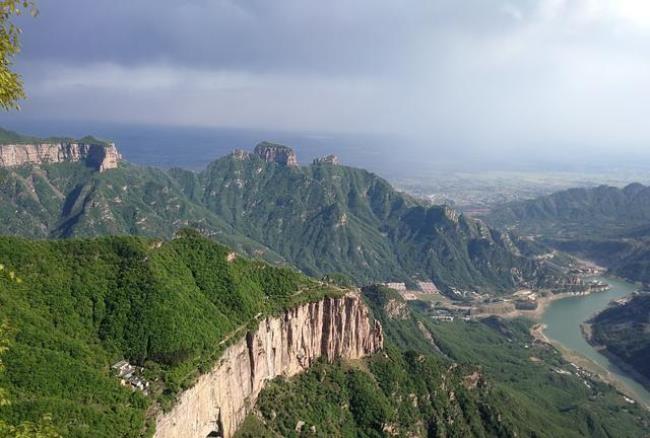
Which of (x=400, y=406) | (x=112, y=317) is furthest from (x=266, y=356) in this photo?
(x=400, y=406)

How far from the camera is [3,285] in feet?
239

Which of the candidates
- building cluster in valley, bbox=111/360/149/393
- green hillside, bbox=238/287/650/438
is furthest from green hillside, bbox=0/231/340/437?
green hillside, bbox=238/287/650/438

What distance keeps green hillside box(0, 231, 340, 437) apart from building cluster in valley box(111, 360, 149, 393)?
1.04 m

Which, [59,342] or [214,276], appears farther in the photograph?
[214,276]

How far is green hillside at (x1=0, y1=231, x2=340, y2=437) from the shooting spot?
59228 millimetres

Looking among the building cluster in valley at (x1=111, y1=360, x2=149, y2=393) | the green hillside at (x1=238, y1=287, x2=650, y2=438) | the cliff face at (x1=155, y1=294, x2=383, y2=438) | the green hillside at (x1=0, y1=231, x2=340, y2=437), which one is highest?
the green hillside at (x1=0, y1=231, x2=340, y2=437)

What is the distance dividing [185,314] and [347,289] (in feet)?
136

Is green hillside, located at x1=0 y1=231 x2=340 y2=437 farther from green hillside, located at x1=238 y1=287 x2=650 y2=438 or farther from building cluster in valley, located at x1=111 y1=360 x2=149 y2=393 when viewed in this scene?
green hillside, located at x1=238 y1=287 x2=650 y2=438

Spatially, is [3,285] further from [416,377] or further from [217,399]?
[416,377]

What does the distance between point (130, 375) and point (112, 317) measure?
11.2 meters

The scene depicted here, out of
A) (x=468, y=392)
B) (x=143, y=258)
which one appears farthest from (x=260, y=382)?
(x=468, y=392)

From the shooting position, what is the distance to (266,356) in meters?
90.4

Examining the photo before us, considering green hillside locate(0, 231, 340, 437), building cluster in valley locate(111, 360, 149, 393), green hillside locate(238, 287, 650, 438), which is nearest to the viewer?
green hillside locate(0, 231, 340, 437)

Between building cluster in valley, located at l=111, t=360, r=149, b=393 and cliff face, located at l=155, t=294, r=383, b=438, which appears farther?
cliff face, located at l=155, t=294, r=383, b=438
